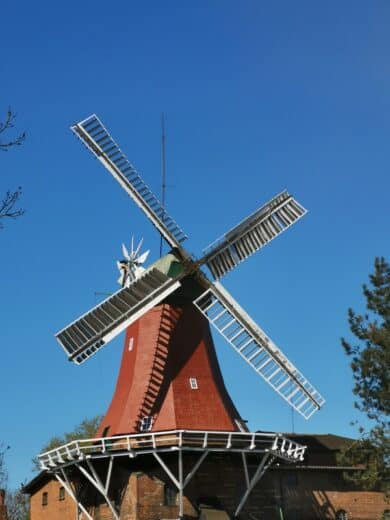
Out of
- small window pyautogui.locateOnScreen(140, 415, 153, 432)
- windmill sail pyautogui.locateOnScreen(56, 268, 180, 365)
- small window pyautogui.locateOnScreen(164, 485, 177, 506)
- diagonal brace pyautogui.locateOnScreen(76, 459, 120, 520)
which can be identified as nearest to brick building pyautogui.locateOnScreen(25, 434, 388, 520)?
small window pyautogui.locateOnScreen(164, 485, 177, 506)

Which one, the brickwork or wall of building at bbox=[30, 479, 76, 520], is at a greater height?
wall of building at bbox=[30, 479, 76, 520]

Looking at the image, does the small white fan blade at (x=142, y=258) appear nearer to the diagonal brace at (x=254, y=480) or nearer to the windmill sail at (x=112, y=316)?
the windmill sail at (x=112, y=316)

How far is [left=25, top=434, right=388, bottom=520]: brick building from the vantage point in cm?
2419

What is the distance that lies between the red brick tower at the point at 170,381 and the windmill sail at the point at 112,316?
138 centimetres

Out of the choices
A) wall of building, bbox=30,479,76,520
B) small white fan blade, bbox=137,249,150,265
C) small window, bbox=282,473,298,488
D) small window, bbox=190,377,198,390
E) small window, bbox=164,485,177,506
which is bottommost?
small window, bbox=282,473,298,488

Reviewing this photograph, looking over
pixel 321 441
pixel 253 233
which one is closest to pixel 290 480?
pixel 321 441

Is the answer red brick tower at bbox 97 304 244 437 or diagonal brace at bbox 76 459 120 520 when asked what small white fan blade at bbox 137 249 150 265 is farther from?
diagonal brace at bbox 76 459 120 520

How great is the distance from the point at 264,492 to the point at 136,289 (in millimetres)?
8429

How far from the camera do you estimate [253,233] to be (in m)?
26.6

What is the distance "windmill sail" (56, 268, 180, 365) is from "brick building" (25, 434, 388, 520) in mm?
3907

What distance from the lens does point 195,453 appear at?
963 inches

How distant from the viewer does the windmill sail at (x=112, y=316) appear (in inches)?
934

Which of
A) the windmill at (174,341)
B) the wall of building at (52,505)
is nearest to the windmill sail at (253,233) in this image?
the windmill at (174,341)

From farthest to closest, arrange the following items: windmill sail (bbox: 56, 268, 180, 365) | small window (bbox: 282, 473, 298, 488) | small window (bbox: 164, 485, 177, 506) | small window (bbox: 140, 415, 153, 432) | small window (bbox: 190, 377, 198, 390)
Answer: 1. small window (bbox: 282, 473, 298, 488)
2. small window (bbox: 190, 377, 198, 390)
3. small window (bbox: 140, 415, 153, 432)
4. small window (bbox: 164, 485, 177, 506)
5. windmill sail (bbox: 56, 268, 180, 365)
